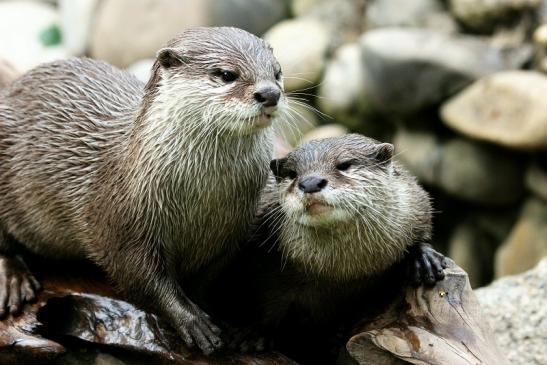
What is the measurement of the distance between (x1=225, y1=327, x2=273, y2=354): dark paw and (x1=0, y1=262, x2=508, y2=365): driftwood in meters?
0.03

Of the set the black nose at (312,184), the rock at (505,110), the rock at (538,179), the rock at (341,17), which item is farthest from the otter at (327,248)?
the rock at (341,17)

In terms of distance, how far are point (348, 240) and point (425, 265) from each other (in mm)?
310

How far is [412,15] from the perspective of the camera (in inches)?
265

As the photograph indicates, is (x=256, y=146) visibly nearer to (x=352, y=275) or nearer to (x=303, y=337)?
(x=352, y=275)

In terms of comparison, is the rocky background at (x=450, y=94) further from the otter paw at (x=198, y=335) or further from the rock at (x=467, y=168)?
the otter paw at (x=198, y=335)

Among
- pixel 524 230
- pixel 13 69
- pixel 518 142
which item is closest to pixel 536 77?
pixel 518 142

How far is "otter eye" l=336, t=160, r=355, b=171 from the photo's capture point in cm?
Answer: 246

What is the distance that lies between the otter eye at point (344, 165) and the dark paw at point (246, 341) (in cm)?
60

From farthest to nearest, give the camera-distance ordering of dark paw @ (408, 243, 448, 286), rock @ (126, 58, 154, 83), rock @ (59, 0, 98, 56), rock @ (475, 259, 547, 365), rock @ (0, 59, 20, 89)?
rock @ (59, 0, 98, 56) → rock @ (126, 58, 154, 83) → rock @ (0, 59, 20, 89) → rock @ (475, 259, 547, 365) → dark paw @ (408, 243, 448, 286)

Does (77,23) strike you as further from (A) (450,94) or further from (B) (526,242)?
(B) (526,242)

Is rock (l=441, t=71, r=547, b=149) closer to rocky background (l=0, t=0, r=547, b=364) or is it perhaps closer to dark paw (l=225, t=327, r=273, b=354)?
rocky background (l=0, t=0, r=547, b=364)

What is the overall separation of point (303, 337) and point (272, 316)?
0.18 meters

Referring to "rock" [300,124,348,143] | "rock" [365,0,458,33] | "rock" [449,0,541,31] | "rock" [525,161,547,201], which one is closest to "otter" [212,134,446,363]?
"rock" [525,161,547,201]

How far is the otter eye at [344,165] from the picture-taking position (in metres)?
2.46
